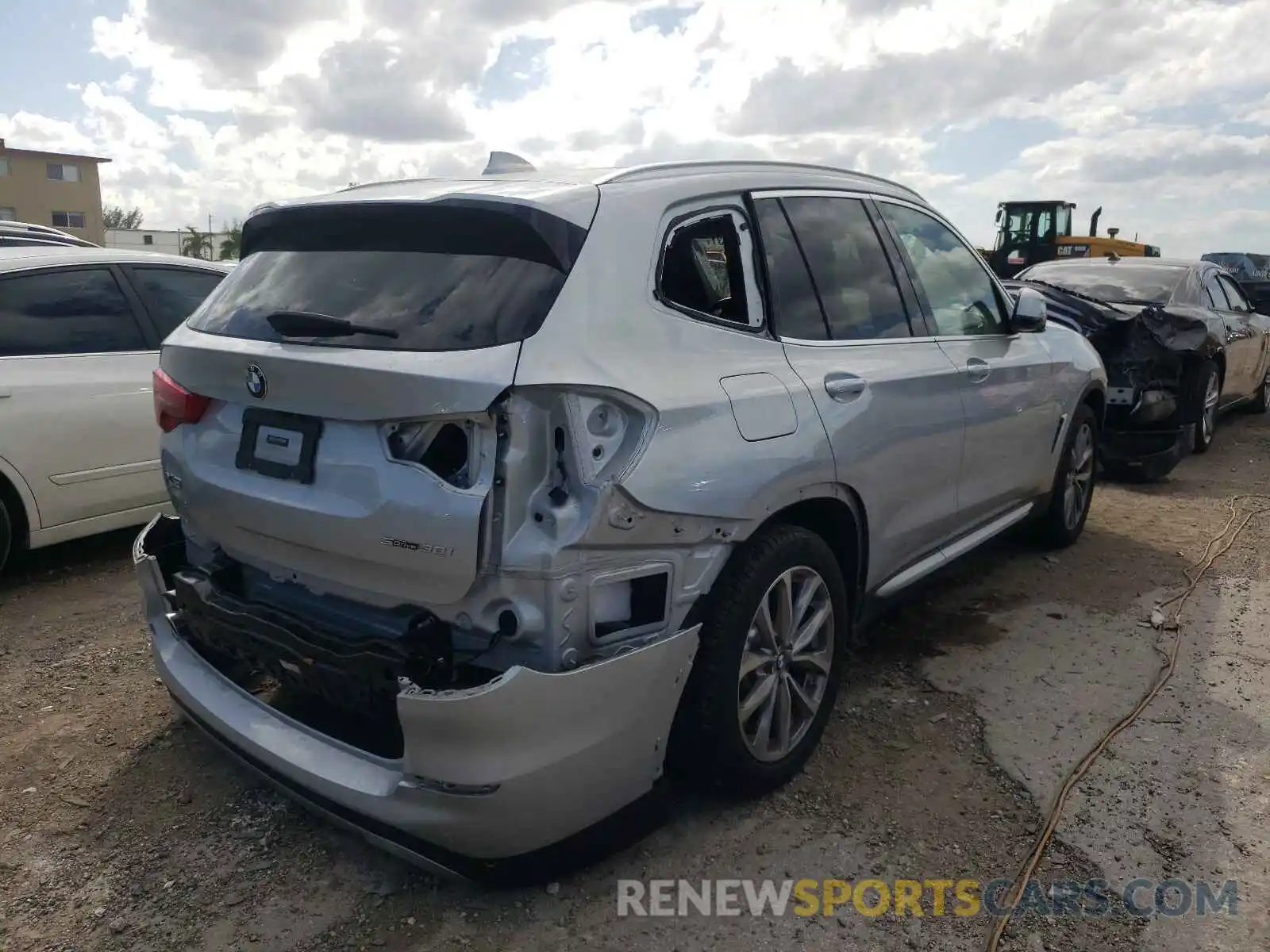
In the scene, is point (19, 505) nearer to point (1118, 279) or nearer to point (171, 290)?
point (171, 290)

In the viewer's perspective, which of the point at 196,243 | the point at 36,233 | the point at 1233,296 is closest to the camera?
the point at 1233,296

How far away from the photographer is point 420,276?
7.95 ft

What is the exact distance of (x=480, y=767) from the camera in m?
2.14

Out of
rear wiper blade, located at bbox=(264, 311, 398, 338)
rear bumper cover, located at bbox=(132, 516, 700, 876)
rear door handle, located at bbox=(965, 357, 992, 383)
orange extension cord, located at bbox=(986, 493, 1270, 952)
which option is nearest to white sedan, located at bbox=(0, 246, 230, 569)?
rear wiper blade, located at bbox=(264, 311, 398, 338)

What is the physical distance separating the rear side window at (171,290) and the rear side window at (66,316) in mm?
138

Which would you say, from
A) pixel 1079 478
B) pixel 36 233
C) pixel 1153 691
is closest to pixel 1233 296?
pixel 1079 478

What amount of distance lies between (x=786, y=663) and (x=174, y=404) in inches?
77.3

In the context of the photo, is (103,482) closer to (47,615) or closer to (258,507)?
(47,615)

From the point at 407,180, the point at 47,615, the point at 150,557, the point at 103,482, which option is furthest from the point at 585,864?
the point at 103,482

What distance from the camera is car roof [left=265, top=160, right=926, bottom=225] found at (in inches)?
96.0

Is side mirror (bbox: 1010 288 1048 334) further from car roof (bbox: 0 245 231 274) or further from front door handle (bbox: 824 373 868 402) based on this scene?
car roof (bbox: 0 245 231 274)

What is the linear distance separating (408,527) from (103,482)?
3.28 m

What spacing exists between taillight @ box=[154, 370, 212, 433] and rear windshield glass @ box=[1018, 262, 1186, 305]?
7127mm

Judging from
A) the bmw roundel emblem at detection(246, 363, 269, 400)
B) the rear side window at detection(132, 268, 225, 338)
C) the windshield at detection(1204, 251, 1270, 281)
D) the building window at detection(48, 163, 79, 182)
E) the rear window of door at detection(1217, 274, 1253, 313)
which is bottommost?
the bmw roundel emblem at detection(246, 363, 269, 400)
